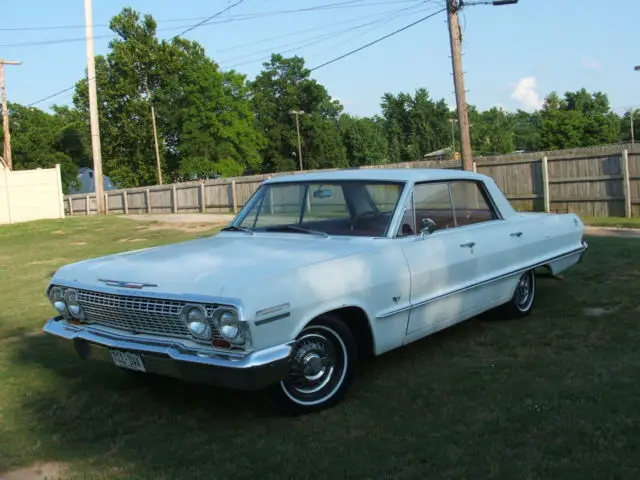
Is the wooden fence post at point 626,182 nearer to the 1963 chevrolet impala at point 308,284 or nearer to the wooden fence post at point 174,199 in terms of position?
the 1963 chevrolet impala at point 308,284

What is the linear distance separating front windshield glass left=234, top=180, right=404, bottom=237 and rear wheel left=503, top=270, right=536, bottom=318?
1.78 metres

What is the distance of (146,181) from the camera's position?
5794 cm

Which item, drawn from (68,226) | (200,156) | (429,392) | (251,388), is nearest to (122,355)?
(251,388)

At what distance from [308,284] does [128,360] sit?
1.20m

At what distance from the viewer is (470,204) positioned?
5797 mm

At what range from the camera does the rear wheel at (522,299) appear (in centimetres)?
615

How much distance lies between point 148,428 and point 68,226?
19.6 m

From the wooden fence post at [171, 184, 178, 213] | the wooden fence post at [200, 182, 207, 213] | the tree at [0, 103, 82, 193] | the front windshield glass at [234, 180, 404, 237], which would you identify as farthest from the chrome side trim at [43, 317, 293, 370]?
the tree at [0, 103, 82, 193]

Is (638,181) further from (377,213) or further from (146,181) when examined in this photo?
(146,181)

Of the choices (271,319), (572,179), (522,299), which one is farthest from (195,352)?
(572,179)

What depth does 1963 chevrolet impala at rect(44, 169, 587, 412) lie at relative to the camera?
3.71 metres

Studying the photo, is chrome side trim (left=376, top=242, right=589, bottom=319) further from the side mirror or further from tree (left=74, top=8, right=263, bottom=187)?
tree (left=74, top=8, right=263, bottom=187)

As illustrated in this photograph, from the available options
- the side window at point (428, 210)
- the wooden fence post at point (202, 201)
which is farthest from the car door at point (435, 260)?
the wooden fence post at point (202, 201)

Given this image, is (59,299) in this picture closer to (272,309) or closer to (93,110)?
(272,309)
